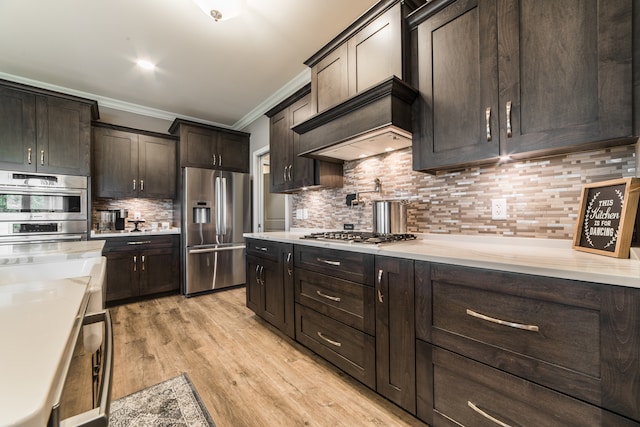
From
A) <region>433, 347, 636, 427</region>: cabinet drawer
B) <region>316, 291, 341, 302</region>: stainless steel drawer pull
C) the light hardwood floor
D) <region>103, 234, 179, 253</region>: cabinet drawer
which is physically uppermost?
<region>103, 234, 179, 253</region>: cabinet drawer

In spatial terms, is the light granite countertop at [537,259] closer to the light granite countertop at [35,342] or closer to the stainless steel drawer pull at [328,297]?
the stainless steel drawer pull at [328,297]

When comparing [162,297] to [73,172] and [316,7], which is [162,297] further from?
[316,7]

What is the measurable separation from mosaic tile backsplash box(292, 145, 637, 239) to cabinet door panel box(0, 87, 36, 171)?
3513mm

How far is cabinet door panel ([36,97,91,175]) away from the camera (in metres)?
2.97

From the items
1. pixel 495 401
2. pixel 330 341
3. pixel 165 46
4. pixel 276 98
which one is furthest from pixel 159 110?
pixel 495 401

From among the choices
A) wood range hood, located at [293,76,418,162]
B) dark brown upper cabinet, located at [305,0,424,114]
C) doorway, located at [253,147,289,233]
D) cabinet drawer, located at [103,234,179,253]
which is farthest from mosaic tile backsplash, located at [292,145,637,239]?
cabinet drawer, located at [103,234,179,253]

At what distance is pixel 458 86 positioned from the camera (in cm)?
149

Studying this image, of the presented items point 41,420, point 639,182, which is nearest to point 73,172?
point 41,420

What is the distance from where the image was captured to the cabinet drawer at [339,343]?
1.56 meters

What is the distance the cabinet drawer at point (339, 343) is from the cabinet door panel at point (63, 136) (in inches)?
124

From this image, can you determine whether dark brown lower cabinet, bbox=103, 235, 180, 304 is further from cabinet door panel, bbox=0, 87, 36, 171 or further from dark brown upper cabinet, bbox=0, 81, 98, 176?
cabinet door panel, bbox=0, 87, 36, 171

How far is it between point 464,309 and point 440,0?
5.43 feet

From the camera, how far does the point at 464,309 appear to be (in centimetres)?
115

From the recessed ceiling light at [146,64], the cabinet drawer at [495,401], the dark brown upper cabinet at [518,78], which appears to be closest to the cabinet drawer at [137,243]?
the recessed ceiling light at [146,64]
